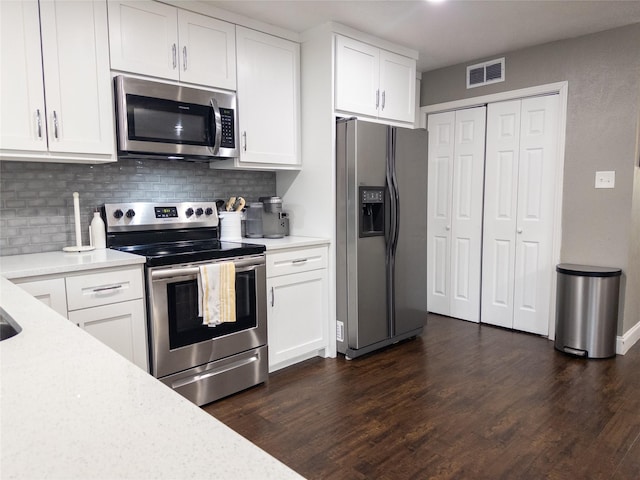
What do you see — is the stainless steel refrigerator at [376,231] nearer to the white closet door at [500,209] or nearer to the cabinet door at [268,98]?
the cabinet door at [268,98]

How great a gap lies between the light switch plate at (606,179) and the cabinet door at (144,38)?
308 centimetres

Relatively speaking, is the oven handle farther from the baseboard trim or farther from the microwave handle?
the baseboard trim

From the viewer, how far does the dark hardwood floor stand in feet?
6.46

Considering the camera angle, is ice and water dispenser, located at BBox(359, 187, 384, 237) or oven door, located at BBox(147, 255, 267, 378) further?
ice and water dispenser, located at BBox(359, 187, 384, 237)

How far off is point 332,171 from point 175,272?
1351mm

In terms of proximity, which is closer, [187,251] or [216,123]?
[187,251]

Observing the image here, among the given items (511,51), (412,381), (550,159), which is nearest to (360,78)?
(511,51)

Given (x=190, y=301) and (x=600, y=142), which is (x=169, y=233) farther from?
(x=600, y=142)

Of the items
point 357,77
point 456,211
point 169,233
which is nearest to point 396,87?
point 357,77

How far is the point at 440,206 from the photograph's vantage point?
14.1 ft

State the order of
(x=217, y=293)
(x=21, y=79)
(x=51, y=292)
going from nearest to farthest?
(x=51, y=292) < (x=21, y=79) < (x=217, y=293)

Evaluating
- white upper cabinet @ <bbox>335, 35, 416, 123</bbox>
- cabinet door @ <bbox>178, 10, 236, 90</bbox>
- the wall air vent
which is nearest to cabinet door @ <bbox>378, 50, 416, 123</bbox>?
white upper cabinet @ <bbox>335, 35, 416, 123</bbox>

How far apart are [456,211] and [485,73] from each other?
124cm

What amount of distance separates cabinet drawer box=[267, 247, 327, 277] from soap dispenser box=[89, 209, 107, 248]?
99 centimetres
